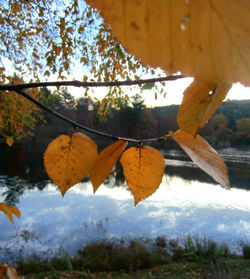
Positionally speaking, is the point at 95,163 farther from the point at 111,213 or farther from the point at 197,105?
the point at 111,213

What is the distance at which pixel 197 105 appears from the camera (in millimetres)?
148

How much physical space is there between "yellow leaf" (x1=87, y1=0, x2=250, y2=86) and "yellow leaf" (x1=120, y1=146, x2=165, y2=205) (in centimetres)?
19

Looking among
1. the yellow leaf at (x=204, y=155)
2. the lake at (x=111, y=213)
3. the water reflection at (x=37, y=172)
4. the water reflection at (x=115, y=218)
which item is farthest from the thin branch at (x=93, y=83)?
the water reflection at (x=37, y=172)

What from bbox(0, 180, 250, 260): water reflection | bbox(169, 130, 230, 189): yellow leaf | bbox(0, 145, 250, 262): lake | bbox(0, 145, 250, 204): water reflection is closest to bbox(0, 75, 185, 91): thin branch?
bbox(169, 130, 230, 189): yellow leaf

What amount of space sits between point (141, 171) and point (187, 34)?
20cm

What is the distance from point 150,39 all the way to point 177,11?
0.01 metres

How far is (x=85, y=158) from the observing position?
0.25 meters

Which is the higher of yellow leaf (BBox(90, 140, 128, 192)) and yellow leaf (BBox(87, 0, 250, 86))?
yellow leaf (BBox(87, 0, 250, 86))

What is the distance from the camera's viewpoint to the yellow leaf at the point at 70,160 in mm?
254

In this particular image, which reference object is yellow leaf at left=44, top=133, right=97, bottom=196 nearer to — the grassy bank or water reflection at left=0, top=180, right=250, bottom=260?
the grassy bank

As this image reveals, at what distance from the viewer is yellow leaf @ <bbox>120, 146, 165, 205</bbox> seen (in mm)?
266

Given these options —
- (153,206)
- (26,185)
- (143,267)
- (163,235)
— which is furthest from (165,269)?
(26,185)

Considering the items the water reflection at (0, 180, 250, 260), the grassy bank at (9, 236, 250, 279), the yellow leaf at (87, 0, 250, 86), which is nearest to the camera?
the yellow leaf at (87, 0, 250, 86)

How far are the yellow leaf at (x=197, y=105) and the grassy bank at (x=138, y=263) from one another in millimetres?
3980
